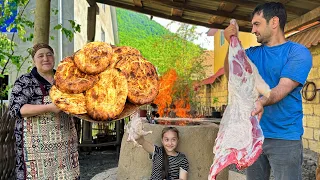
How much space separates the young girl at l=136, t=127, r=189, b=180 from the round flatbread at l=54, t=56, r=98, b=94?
1.89 meters

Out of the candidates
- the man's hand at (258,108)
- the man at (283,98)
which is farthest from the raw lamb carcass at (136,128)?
the man's hand at (258,108)

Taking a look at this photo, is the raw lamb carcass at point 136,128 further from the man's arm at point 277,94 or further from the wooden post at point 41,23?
the wooden post at point 41,23

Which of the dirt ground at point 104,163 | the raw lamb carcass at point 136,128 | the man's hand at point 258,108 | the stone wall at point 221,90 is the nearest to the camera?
the man's hand at point 258,108

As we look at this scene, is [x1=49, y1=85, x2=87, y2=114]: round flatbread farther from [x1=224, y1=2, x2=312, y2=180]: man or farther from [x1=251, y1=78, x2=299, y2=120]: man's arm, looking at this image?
[x1=224, y1=2, x2=312, y2=180]: man

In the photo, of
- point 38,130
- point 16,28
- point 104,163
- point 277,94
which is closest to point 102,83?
point 277,94

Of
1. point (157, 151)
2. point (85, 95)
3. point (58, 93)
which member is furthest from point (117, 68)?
point (157, 151)

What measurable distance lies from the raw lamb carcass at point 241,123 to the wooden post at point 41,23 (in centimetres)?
268

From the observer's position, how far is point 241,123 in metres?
1.98

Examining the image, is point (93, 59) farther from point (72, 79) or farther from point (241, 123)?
point (241, 123)

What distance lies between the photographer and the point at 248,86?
1989 mm

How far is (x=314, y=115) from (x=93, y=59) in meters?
5.11

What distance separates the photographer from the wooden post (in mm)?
3994

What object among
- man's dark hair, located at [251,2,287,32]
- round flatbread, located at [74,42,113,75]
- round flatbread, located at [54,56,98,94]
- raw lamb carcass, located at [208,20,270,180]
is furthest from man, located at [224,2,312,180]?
round flatbread, located at [54,56,98,94]

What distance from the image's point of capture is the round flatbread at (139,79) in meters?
1.66
